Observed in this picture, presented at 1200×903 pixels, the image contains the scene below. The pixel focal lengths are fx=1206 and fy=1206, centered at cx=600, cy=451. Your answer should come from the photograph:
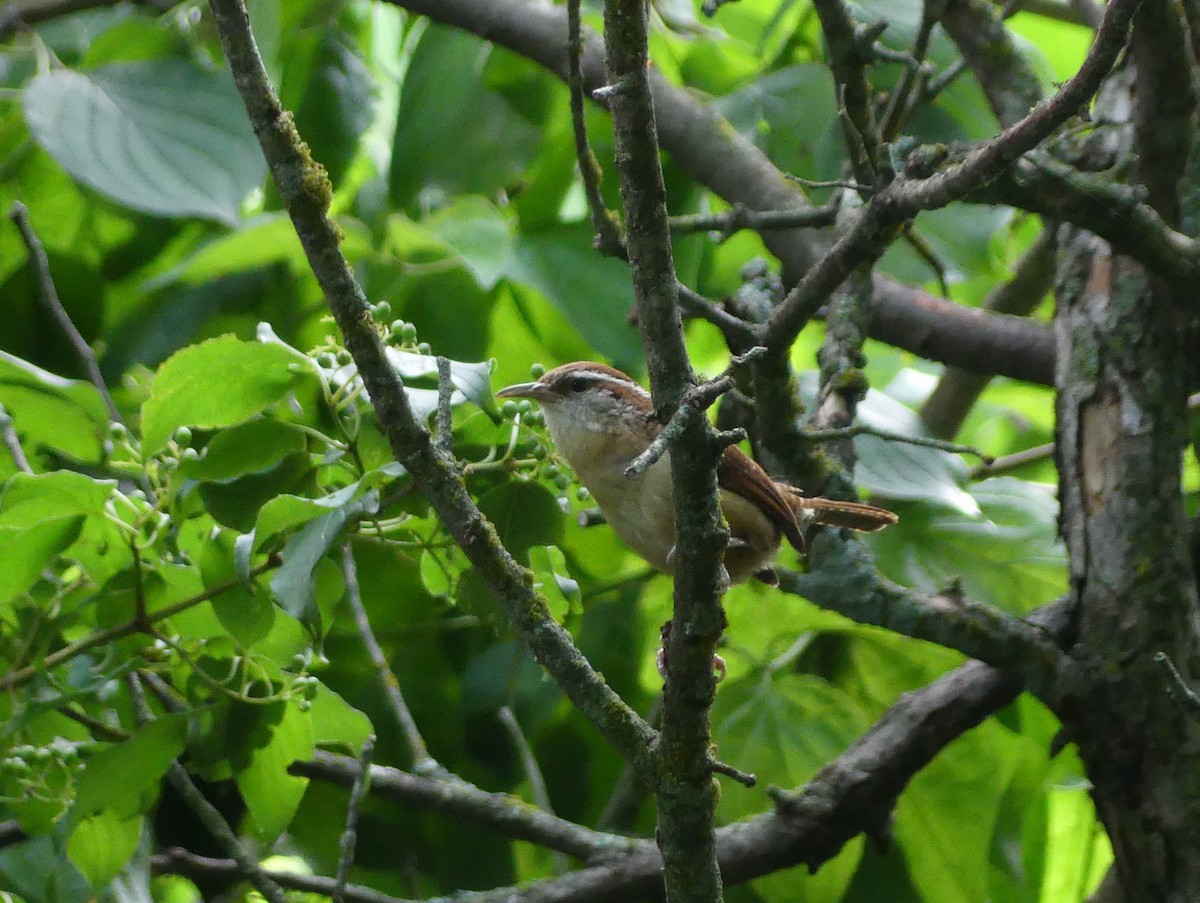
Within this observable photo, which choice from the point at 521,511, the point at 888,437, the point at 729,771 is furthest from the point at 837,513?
the point at 729,771

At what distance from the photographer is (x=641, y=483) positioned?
83.4 inches

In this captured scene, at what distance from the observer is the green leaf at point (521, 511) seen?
5.97 ft

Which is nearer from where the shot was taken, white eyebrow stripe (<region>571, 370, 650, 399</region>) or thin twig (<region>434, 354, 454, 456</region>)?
thin twig (<region>434, 354, 454, 456</region>)

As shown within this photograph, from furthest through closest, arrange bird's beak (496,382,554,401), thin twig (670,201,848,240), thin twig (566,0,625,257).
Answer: bird's beak (496,382,554,401) < thin twig (670,201,848,240) < thin twig (566,0,625,257)

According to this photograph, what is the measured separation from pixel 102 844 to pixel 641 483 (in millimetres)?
1044

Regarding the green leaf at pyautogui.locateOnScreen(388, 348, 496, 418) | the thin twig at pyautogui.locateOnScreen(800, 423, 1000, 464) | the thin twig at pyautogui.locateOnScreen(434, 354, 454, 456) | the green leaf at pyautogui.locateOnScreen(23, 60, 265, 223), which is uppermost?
the green leaf at pyautogui.locateOnScreen(23, 60, 265, 223)

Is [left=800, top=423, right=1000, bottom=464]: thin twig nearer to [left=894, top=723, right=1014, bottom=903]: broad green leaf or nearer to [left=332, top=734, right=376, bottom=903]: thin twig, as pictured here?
[left=894, top=723, right=1014, bottom=903]: broad green leaf

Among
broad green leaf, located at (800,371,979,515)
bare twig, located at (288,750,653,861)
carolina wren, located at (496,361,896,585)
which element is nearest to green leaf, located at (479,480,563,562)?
carolina wren, located at (496,361,896,585)

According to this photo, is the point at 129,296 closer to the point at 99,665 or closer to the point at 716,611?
the point at 99,665

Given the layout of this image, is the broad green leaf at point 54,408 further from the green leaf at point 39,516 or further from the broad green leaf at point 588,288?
the broad green leaf at point 588,288

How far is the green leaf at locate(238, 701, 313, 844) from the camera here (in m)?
1.94

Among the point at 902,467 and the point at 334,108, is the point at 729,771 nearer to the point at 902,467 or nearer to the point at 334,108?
the point at 902,467

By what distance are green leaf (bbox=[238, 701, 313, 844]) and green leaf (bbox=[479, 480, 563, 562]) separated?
45cm

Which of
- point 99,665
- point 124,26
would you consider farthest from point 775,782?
point 124,26
